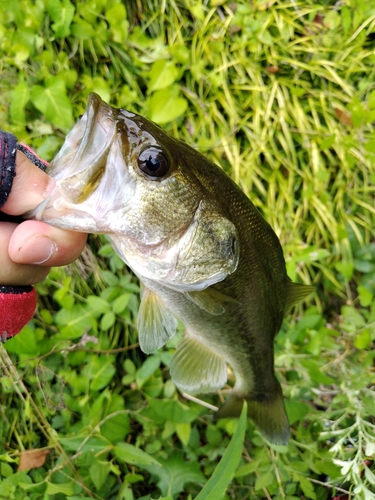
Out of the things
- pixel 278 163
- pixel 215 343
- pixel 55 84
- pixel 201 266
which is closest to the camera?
pixel 201 266

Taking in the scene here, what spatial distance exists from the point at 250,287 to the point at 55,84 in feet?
3.96

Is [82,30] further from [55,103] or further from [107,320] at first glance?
[107,320]

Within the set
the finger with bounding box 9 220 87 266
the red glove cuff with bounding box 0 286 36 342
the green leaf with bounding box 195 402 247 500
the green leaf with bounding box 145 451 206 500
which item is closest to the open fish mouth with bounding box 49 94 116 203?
the finger with bounding box 9 220 87 266

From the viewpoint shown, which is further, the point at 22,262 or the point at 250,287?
the point at 250,287

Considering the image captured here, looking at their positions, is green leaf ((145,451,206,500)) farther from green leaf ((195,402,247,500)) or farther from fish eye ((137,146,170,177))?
fish eye ((137,146,170,177))

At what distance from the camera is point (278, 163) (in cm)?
198

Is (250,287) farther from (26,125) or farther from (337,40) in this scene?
(337,40)

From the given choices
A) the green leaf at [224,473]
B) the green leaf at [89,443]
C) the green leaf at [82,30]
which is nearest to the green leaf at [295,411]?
the green leaf at [224,473]

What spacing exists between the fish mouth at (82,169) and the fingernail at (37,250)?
0.04 meters

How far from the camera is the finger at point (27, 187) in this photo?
76 centimetres

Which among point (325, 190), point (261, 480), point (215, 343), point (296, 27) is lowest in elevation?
point (261, 480)

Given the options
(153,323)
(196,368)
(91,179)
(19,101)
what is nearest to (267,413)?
(196,368)

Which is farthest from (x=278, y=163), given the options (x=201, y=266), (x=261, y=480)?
(x=261, y=480)

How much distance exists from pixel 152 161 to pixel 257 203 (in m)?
1.21
